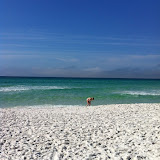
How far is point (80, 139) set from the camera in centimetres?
721

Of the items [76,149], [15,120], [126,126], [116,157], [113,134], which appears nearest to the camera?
[116,157]

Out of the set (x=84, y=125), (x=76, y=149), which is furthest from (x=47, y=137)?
(x=84, y=125)

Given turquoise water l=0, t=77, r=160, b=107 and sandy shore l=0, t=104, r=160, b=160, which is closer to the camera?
sandy shore l=0, t=104, r=160, b=160

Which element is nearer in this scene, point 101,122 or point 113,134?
point 113,134

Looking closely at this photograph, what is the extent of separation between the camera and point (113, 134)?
771cm

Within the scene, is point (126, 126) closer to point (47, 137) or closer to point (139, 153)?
point (139, 153)

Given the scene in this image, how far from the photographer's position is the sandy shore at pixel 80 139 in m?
5.95

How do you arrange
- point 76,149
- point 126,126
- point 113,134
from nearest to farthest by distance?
point 76,149 → point 113,134 → point 126,126

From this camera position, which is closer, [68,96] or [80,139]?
[80,139]

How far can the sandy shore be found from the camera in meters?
5.95

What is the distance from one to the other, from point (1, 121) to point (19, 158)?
4.98 metres

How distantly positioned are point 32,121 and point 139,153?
5.93 m

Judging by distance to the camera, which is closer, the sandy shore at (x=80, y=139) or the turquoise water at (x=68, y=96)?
the sandy shore at (x=80, y=139)

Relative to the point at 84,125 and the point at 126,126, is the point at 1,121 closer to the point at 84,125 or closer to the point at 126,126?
the point at 84,125
